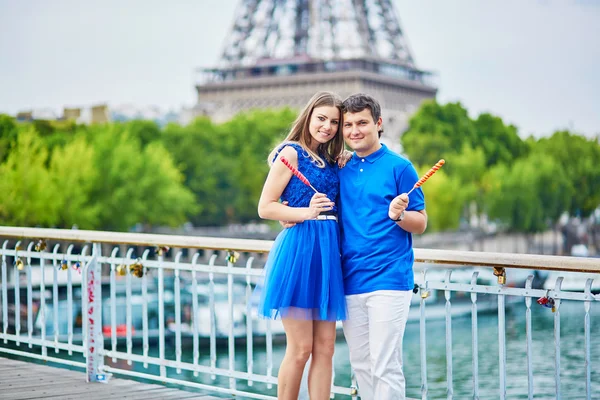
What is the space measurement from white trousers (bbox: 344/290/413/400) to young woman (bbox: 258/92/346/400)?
0.32 feet

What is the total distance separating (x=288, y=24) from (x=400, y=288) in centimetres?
7473

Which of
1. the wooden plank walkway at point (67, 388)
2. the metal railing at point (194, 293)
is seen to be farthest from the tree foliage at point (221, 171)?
the wooden plank walkway at point (67, 388)

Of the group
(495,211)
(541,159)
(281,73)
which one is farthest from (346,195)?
(281,73)

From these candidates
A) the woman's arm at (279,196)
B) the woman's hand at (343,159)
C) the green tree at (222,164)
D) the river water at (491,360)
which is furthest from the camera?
the green tree at (222,164)

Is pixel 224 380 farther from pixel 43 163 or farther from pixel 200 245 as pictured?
pixel 200 245

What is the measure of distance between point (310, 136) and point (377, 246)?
2.10 ft

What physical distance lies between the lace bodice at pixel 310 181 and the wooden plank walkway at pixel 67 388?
1.91 meters

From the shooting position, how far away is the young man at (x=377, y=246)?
4.53 metres

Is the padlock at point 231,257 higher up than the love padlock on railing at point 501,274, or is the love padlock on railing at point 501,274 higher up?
the padlock at point 231,257

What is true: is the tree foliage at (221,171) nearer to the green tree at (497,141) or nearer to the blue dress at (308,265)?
the green tree at (497,141)

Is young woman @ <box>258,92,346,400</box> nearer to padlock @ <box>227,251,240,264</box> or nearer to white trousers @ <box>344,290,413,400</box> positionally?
white trousers @ <box>344,290,413,400</box>

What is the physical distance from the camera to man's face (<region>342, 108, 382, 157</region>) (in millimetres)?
4562

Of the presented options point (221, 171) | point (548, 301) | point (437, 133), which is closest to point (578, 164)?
point (437, 133)

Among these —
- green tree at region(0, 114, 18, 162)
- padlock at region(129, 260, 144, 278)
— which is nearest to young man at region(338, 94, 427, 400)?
padlock at region(129, 260, 144, 278)
